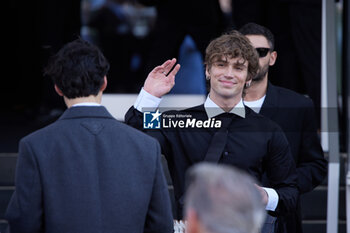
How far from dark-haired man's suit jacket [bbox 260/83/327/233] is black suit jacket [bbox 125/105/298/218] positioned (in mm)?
400

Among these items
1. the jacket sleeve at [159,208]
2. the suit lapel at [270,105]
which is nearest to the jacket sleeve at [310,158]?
the suit lapel at [270,105]

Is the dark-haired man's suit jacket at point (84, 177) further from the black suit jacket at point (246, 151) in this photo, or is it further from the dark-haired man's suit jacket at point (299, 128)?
the dark-haired man's suit jacket at point (299, 128)

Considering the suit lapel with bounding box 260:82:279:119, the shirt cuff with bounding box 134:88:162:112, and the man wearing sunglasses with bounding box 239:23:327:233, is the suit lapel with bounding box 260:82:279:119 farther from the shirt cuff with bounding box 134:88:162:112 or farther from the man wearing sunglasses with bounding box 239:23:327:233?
the shirt cuff with bounding box 134:88:162:112

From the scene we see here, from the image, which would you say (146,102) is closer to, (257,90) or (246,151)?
(246,151)

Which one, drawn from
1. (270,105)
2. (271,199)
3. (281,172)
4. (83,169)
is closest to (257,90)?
(270,105)

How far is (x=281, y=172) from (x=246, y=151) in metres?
0.22

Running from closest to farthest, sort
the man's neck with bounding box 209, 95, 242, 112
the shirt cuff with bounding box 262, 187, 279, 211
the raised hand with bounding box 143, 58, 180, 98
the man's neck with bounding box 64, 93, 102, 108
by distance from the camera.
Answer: the man's neck with bounding box 64, 93, 102, 108, the shirt cuff with bounding box 262, 187, 279, 211, the man's neck with bounding box 209, 95, 242, 112, the raised hand with bounding box 143, 58, 180, 98

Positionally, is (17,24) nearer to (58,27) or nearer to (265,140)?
(58,27)

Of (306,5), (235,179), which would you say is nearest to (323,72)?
(306,5)

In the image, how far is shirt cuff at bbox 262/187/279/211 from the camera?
3.52m

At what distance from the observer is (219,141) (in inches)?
141

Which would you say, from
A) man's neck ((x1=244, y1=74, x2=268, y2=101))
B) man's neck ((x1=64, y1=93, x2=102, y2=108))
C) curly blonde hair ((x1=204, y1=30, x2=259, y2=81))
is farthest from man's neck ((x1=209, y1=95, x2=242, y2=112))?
man's neck ((x1=64, y1=93, x2=102, y2=108))

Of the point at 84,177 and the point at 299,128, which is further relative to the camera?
the point at 299,128

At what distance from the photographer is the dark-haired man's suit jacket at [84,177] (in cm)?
297
